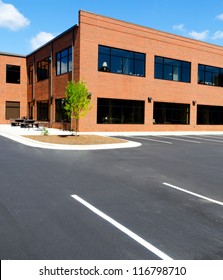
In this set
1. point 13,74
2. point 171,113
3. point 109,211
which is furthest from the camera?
point 13,74

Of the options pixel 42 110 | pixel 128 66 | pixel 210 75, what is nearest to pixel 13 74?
pixel 42 110

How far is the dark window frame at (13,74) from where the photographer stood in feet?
131

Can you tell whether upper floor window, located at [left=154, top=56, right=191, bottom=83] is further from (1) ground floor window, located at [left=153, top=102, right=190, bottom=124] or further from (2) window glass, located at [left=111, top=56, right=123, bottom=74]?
(2) window glass, located at [left=111, top=56, right=123, bottom=74]

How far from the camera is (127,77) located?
29.6 meters

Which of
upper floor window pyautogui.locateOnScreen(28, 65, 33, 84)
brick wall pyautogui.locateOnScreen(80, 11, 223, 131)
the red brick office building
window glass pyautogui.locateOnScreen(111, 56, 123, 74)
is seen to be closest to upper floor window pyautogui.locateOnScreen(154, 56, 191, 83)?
the red brick office building

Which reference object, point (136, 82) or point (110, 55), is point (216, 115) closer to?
point (136, 82)

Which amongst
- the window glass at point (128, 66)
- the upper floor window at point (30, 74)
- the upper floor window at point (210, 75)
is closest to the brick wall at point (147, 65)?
the upper floor window at point (210, 75)

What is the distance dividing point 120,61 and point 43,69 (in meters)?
10.4

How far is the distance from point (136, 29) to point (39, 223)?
2726 centimetres

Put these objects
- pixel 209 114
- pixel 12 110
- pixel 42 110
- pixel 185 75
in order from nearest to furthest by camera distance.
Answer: pixel 185 75
pixel 42 110
pixel 209 114
pixel 12 110

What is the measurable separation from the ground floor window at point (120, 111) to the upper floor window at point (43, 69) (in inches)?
355

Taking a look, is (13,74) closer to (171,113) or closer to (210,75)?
(171,113)

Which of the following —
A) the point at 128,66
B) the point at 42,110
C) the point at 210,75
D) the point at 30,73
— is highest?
the point at 30,73

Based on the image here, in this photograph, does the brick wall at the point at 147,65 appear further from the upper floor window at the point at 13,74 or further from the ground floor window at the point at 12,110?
the upper floor window at the point at 13,74
